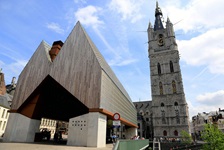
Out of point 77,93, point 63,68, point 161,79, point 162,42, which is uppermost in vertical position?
point 162,42

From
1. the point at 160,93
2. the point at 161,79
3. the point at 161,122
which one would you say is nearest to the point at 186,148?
the point at 161,122

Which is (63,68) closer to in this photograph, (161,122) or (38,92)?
(38,92)

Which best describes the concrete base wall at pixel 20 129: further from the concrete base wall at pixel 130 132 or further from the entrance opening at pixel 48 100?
the concrete base wall at pixel 130 132

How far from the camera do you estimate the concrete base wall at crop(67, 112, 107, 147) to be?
51.0ft

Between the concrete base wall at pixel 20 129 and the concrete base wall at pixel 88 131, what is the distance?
6076 mm

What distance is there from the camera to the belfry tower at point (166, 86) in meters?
53.7

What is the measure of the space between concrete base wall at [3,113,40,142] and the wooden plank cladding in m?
1.54

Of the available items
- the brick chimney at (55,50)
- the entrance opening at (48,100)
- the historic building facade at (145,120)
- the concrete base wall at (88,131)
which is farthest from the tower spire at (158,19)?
the concrete base wall at (88,131)

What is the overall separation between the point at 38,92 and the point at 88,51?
895 cm

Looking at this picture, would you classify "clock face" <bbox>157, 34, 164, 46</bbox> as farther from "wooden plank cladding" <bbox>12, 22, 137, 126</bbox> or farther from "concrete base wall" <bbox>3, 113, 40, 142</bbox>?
"concrete base wall" <bbox>3, 113, 40, 142</bbox>

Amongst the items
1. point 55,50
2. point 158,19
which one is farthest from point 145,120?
point 55,50

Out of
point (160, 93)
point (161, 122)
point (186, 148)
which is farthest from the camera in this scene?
point (160, 93)

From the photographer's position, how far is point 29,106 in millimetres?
19953

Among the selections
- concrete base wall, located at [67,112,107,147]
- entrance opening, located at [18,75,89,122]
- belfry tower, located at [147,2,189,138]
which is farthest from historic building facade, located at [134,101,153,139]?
concrete base wall, located at [67,112,107,147]
